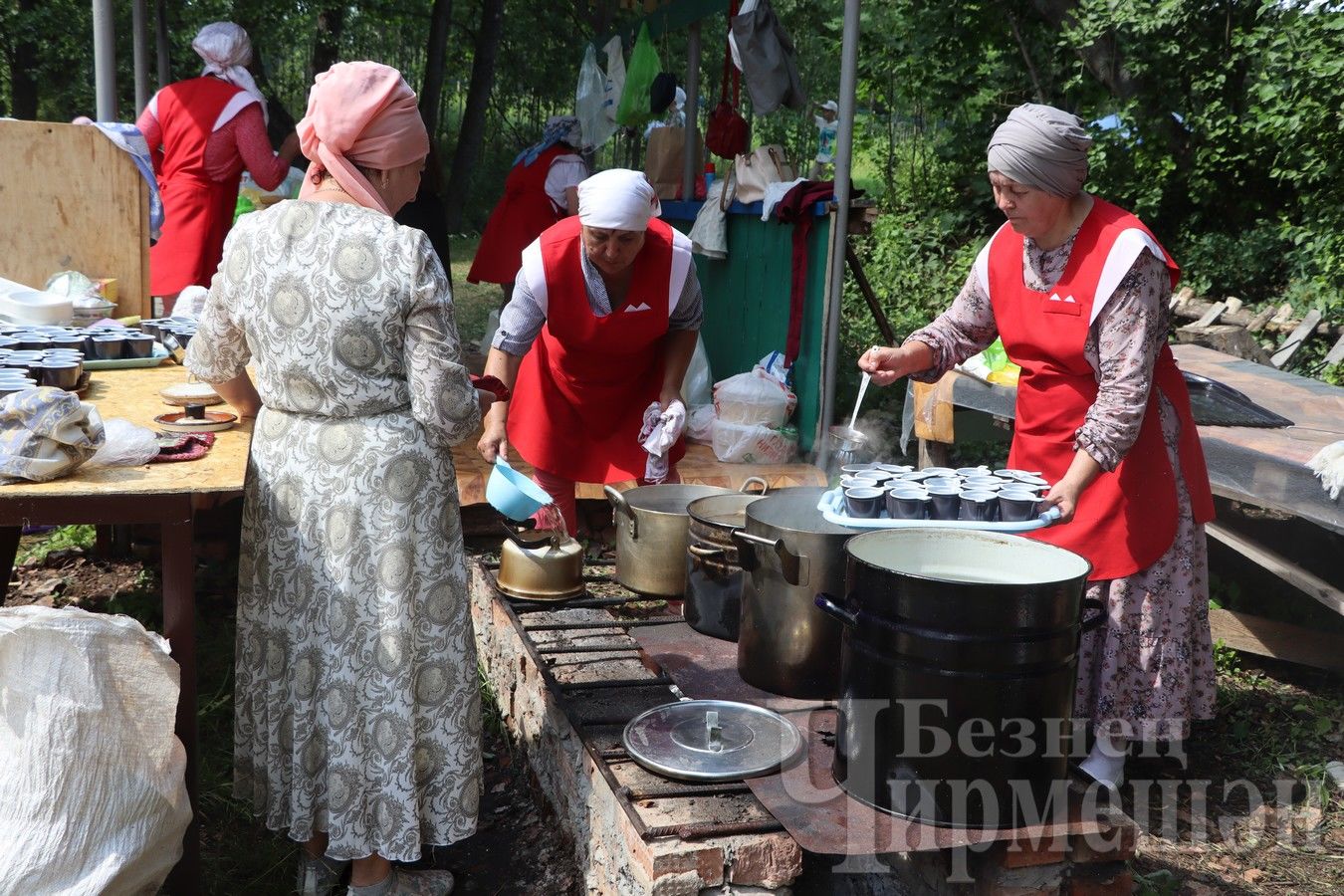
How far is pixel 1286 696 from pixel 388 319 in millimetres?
3810

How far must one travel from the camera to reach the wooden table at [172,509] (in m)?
2.53

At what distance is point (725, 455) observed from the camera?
238 inches

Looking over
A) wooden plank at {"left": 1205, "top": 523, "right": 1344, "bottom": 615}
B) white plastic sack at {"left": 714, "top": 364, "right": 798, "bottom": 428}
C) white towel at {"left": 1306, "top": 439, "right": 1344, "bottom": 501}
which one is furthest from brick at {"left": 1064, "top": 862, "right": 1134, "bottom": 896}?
white plastic sack at {"left": 714, "top": 364, "right": 798, "bottom": 428}

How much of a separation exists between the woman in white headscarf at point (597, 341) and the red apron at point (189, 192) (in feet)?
9.31

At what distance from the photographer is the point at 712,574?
3477 mm

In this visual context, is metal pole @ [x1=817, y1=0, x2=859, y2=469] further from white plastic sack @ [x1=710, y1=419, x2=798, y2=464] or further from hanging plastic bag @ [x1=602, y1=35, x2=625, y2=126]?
hanging plastic bag @ [x1=602, y1=35, x2=625, y2=126]

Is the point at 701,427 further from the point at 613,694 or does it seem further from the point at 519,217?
the point at 613,694

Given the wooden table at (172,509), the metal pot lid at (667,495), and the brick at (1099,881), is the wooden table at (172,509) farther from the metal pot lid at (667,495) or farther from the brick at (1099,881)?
the brick at (1099,881)

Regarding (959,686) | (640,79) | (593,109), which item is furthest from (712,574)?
(593,109)

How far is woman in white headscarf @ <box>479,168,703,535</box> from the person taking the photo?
152 inches

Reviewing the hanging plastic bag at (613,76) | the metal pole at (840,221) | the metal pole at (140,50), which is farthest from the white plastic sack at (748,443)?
the metal pole at (140,50)

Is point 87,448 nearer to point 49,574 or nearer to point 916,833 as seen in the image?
point 916,833

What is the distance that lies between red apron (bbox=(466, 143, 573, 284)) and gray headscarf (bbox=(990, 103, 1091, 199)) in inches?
221

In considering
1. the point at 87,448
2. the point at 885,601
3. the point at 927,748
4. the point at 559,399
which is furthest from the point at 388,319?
the point at 559,399
